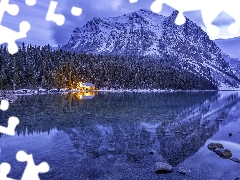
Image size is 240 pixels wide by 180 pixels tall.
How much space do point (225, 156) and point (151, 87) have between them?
467 feet

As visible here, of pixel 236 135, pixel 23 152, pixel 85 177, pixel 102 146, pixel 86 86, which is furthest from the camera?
pixel 86 86

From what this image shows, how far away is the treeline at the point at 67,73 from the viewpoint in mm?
104162

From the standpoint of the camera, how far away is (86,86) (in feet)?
420

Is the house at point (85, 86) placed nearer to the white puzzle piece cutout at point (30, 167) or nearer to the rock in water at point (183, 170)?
the white puzzle piece cutout at point (30, 167)

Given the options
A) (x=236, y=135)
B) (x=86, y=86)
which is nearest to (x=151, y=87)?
(x=86, y=86)

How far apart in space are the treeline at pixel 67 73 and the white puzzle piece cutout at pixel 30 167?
7907 cm

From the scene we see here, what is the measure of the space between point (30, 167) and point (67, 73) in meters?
114

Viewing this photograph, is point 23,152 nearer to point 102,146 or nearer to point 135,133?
point 102,146

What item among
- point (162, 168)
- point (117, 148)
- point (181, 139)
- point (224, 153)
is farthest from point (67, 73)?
point (162, 168)

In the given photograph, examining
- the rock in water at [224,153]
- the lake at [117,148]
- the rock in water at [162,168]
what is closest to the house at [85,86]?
the lake at [117,148]

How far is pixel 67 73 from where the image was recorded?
413 feet

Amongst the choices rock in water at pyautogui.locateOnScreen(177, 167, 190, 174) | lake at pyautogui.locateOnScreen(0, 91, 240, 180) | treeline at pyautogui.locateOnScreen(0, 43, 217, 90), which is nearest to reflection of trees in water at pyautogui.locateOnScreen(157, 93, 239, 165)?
lake at pyautogui.locateOnScreen(0, 91, 240, 180)

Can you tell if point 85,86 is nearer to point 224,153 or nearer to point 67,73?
point 67,73

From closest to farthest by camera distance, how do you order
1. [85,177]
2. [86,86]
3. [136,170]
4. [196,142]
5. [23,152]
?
[85,177]
[136,170]
[23,152]
[196,142]
[86,86]
